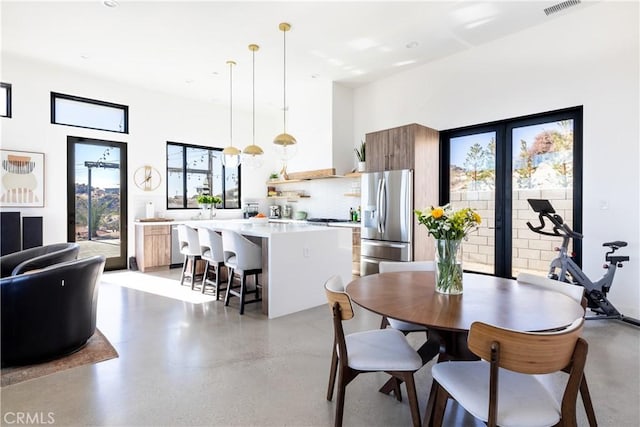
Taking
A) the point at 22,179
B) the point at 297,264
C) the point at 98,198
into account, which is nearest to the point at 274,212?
the point at 98,198

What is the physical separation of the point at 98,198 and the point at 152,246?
1.30 m

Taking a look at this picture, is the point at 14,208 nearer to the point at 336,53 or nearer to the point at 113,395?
the point at 113,395

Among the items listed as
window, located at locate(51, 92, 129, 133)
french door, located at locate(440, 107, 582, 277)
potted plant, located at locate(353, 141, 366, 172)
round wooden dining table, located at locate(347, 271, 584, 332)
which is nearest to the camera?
round wooden dining table, located at locate(347, 271, 584, 332)

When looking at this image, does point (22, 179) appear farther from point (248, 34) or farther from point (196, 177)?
point (248, 34)

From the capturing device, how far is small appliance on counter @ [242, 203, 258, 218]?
7953mm

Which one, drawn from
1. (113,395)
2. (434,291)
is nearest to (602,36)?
(434,291)

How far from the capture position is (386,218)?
17.2 ft

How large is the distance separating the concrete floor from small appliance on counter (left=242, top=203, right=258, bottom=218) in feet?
14.9

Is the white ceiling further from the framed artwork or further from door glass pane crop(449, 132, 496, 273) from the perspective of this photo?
the framed artwork

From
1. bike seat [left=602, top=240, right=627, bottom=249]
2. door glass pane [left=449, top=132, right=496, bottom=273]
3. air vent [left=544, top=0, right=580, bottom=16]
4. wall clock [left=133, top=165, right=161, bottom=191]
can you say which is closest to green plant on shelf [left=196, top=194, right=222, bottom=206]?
wall clock [left=133, top=165, right=161, bottom=191]

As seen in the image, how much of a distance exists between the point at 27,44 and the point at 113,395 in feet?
16.9

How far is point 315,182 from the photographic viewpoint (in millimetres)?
7418

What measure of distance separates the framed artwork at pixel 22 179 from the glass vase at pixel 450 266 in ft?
20.3

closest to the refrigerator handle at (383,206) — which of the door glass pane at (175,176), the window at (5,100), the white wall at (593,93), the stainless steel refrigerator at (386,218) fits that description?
the stainless steel refrigerator at (386,218)
